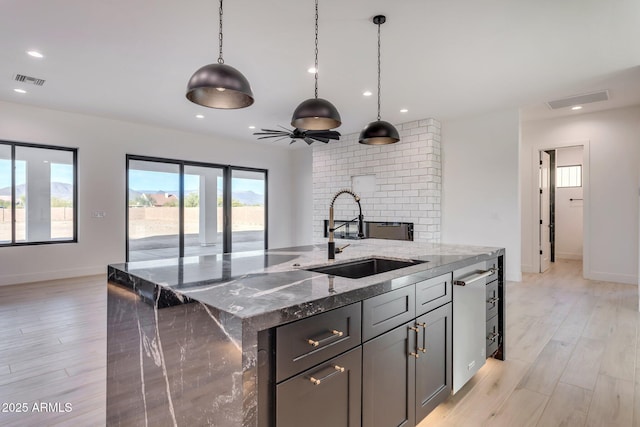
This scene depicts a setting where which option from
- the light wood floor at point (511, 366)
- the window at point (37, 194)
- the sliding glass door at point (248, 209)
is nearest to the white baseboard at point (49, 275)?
the window at point (37, 194)

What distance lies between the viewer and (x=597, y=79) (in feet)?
14.1

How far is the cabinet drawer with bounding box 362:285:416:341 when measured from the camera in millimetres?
1401

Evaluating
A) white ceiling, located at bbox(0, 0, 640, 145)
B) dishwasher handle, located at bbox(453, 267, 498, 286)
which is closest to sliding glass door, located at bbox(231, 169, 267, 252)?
white ceiling, located at bbox(0, 0, 640, 145)

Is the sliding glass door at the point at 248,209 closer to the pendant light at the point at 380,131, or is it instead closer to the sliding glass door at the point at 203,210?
the sliding glass door at the point at 203,210

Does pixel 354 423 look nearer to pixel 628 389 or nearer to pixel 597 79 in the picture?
pixel 628 389

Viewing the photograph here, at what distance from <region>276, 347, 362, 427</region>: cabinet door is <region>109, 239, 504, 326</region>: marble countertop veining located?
0.22 metres

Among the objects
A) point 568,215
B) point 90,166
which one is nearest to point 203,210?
point 90,166

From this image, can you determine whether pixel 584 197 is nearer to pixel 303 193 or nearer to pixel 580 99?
pixel 580 99

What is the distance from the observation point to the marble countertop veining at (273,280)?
3.66ft

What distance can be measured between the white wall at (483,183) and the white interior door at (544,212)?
46.7 inches

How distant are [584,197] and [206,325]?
273 inches

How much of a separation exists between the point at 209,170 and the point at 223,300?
7.02 metres

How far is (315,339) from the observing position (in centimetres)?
116

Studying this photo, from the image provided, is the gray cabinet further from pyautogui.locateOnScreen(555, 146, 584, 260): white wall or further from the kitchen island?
pyautogui.locateOnScreen(555, 146, 584, 260): white wall
